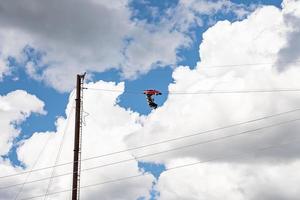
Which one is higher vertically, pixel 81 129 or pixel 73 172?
pixel 81 129

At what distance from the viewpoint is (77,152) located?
1560 inches

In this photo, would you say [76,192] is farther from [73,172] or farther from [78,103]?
[78,103]

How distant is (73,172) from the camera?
38688 millimetres

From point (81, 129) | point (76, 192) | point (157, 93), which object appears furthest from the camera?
point (157, 93)

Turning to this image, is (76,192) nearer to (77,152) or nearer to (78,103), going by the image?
(77,152)

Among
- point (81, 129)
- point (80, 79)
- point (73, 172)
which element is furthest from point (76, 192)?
point (80, 79)

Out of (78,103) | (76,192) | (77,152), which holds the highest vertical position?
(78,103)

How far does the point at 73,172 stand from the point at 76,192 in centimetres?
152

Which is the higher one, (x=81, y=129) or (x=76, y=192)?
(x=81, y=129)

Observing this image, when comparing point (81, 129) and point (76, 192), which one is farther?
point (81, 129)

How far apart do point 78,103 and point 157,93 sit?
20.5 feet

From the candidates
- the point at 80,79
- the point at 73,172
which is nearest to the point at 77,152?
the point at 73,172

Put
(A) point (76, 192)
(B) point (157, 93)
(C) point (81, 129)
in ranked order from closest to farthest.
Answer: (A) point (76, 192) → (C) point (81, 129) → (B) point (157, 93)

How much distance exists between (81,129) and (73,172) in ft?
10.9
